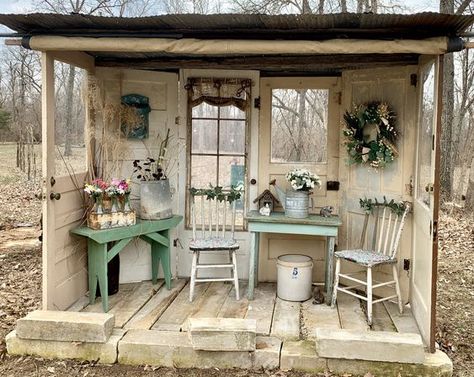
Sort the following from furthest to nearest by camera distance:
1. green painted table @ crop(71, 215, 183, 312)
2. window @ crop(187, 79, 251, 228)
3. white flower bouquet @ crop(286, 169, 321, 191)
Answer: window @ crop(187, 79, 251, 228)
white flower bouquet @ crop(286, 169, 321, 191)
green painted table @ crop(71, 215, 183, 312)

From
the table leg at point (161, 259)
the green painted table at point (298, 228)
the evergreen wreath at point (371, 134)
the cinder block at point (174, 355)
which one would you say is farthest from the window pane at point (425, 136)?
the table leg at point (161, 259)

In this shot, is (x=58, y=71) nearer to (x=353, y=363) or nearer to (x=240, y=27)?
(x=240, y=27)

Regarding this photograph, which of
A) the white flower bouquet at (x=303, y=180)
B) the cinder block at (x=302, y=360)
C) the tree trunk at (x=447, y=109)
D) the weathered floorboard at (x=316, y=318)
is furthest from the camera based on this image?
the tree trunk at (x=447, y=109)

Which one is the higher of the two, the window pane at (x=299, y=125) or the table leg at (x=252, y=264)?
the window pane at (x=299, y=125)

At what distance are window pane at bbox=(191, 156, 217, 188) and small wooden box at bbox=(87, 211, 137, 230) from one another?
3.02 ft

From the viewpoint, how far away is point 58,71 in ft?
12.8

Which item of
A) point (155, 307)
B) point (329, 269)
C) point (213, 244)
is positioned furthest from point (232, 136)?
point (155, 307)

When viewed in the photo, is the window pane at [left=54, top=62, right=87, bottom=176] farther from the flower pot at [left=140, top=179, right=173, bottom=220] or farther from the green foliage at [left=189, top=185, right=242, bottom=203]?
the green foliage at [left=189, top=185, right=242, bottom=203]

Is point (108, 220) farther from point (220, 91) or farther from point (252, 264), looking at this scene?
point (220, 91)

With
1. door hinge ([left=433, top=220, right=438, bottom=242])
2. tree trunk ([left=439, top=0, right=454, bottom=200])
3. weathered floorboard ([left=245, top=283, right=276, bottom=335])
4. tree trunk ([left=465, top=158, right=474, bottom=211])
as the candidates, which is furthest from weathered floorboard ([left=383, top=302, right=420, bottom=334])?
tree trunk ([left=439, top=0, right=454, bottom=200])

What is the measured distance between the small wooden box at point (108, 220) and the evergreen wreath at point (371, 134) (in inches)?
80.6

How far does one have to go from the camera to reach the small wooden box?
4047mm

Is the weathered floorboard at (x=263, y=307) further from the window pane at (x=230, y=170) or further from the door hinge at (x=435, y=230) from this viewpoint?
the door hinge at (x=435, y=230)

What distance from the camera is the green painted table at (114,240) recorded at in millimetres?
4016
